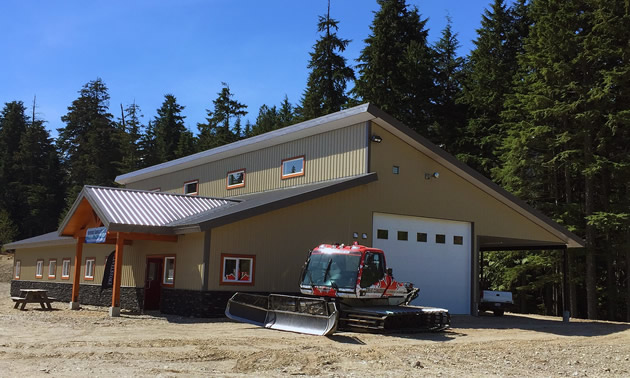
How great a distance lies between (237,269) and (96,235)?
4723mm

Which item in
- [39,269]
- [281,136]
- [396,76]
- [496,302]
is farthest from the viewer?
[396,76]

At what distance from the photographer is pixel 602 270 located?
1253 inches

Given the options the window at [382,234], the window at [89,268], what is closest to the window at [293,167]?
the window at [382,234]

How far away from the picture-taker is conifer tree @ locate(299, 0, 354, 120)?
44.5 meters

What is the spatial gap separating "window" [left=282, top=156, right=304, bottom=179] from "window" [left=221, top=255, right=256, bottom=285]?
199 inches

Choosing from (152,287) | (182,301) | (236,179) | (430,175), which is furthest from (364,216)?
(152,287)

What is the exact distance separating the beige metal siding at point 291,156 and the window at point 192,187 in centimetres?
22

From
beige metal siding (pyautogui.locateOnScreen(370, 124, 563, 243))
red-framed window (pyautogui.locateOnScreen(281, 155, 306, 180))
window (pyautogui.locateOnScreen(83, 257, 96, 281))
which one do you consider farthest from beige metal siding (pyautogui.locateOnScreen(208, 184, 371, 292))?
window (pyautogui.locateOnScreen(83, 257, 96, 281))

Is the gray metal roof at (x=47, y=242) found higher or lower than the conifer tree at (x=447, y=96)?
lower

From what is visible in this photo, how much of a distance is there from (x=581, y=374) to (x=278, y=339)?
19.3ft

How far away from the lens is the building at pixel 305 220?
18109 mm

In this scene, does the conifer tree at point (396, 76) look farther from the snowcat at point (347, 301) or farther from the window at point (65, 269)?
the snowcat at point (347, 301)

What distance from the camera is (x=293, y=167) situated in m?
22.8

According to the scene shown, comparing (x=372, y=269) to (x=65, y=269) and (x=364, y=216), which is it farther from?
(x=65, y=269)
